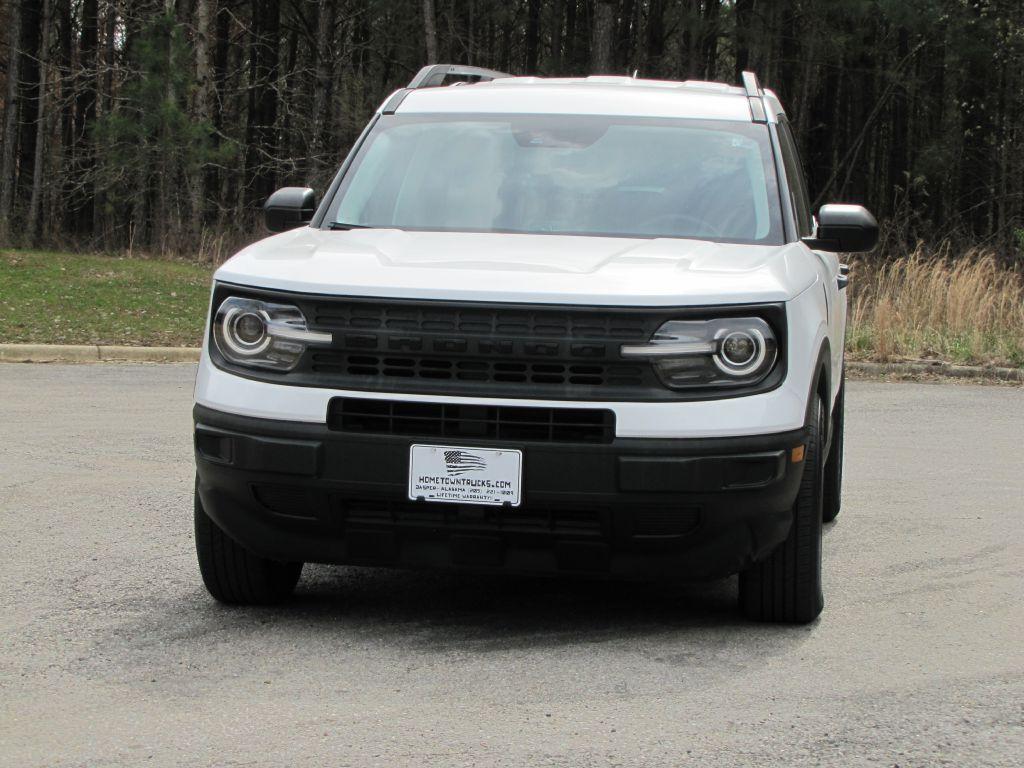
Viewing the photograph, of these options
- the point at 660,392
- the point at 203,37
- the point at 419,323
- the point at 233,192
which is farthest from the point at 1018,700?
the point at 233,192

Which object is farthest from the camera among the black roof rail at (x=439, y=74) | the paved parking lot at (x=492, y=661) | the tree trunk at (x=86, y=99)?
the tree trunk at (x=86, y=99)

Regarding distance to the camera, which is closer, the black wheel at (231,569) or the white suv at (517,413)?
the white suv at (517,413)

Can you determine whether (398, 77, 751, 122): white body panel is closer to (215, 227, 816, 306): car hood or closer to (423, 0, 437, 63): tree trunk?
(215, 227, 816, 306): car hood

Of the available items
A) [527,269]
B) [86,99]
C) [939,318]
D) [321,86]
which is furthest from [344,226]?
[86,99]

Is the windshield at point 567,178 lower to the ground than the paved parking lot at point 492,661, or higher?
higher

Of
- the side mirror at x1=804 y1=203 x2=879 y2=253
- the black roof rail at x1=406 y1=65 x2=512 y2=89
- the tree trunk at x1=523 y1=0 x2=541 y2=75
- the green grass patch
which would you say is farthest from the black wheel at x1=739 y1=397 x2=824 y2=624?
the tree trunk at x1=523 y1=0 x2=541 y2=75

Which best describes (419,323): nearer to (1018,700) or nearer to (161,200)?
(1018,700)

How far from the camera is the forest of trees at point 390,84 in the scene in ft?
101

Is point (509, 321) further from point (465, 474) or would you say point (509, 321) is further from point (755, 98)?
point (755, 98)

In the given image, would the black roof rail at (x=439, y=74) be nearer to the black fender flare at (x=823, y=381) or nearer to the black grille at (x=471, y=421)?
the black fender flare at (x=823, y=381)

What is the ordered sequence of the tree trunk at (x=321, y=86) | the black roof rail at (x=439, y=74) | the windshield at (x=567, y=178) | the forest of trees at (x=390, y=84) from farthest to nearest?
1. the tree trunk at (x=321, y=86)
2. the forest of trees at (x=390, y=84)
3. the black roof rail at (x=439, y=74)
4. the windshield at (x=567, y=178)

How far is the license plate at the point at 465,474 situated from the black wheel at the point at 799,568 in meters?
1.03

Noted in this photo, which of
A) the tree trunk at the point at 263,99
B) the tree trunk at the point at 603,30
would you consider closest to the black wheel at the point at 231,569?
the tree trunk at the point at 603,30

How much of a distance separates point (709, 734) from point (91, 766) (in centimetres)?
161
